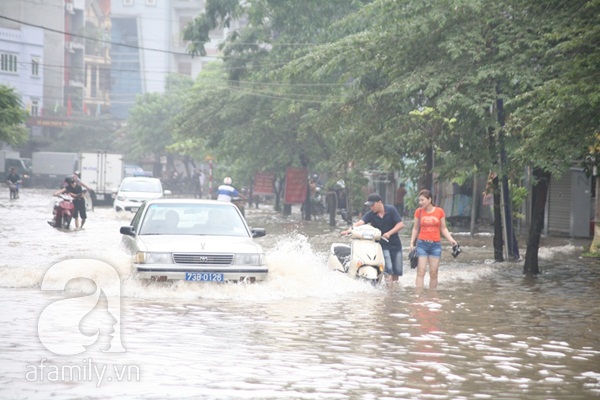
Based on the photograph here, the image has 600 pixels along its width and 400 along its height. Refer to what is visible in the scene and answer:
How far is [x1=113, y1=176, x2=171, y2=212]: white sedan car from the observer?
40281 millimetres

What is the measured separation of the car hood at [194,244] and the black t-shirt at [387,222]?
2.35m

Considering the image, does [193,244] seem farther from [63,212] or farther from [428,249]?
[63,212]

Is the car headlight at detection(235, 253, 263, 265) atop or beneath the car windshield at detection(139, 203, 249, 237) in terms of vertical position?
beneath

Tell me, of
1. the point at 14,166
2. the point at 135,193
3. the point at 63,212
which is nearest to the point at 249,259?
the point at 63,212

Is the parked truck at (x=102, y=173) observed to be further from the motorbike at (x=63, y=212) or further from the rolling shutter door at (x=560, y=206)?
the rolling shutter door at (x=560, y=206)

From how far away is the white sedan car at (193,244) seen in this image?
14023 millimetres

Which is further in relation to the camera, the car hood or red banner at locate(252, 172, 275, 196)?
red banner at locate(252, 172, 275, 196)

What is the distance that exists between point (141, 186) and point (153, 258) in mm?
28355

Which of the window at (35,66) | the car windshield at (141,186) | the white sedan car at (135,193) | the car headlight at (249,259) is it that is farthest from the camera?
the window at (35,66)

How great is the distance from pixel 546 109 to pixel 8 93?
29.7m

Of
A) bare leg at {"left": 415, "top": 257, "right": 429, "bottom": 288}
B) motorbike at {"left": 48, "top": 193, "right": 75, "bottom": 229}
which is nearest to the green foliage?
bare leg at {"left": 415, "top": 257, "right": 429, "bottom": 288}

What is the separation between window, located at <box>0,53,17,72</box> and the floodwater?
71986mm

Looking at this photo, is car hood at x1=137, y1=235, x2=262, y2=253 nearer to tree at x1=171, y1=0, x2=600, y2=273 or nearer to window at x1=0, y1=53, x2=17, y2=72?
tree at x1=171, y1=0, x2=600, y2=273

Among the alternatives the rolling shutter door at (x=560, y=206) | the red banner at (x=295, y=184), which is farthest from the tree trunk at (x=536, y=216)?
the red banner at (x=295, y=184)
